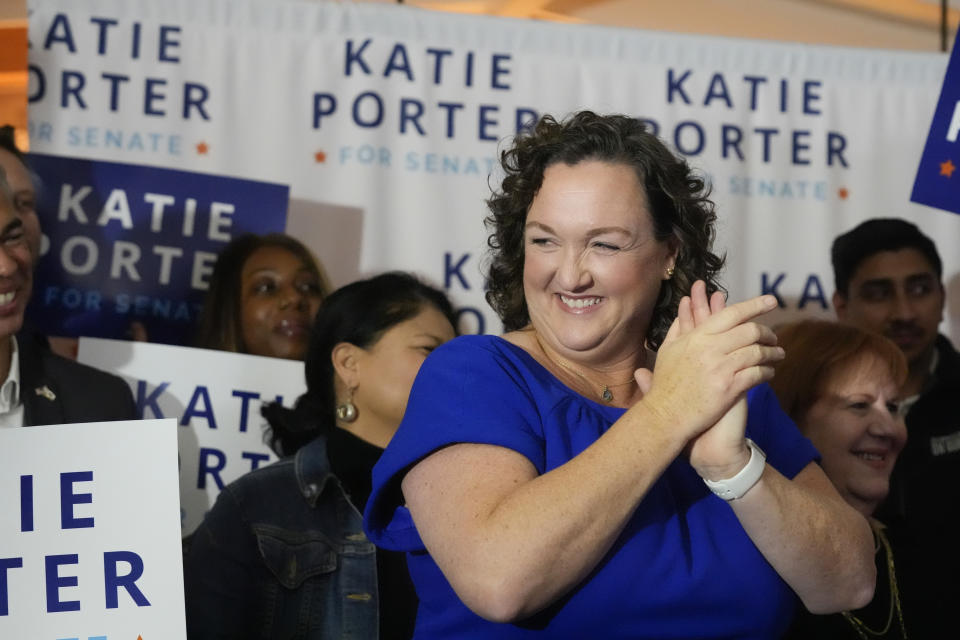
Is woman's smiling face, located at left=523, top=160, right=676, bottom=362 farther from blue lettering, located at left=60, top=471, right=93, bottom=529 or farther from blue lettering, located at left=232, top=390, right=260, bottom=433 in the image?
blue lettering, located at left=232, top=390, right=260, bottom=433

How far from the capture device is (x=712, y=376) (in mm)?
1523

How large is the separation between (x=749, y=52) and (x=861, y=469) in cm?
160

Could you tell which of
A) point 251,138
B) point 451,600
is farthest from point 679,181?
point 251,138

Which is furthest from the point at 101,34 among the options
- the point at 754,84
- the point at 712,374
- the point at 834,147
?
the point at 712,374

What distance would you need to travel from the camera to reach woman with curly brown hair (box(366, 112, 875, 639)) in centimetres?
145

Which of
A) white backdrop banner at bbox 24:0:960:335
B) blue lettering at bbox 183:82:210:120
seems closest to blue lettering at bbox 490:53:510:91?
white backdrop banner at bbox 24:0:960:335

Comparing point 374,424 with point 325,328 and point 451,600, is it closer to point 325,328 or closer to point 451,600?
point 325,328

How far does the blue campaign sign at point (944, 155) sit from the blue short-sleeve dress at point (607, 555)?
4.56ft

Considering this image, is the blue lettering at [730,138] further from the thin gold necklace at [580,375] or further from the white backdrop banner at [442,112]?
the thin gold necklace at [580,375]

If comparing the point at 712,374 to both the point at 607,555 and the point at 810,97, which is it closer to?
the point at 607,555

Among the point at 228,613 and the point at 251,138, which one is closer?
the point at 228,613

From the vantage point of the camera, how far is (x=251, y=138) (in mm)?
3602

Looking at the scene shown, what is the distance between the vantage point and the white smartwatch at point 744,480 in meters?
1.58

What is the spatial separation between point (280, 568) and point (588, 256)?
4.22 ft
